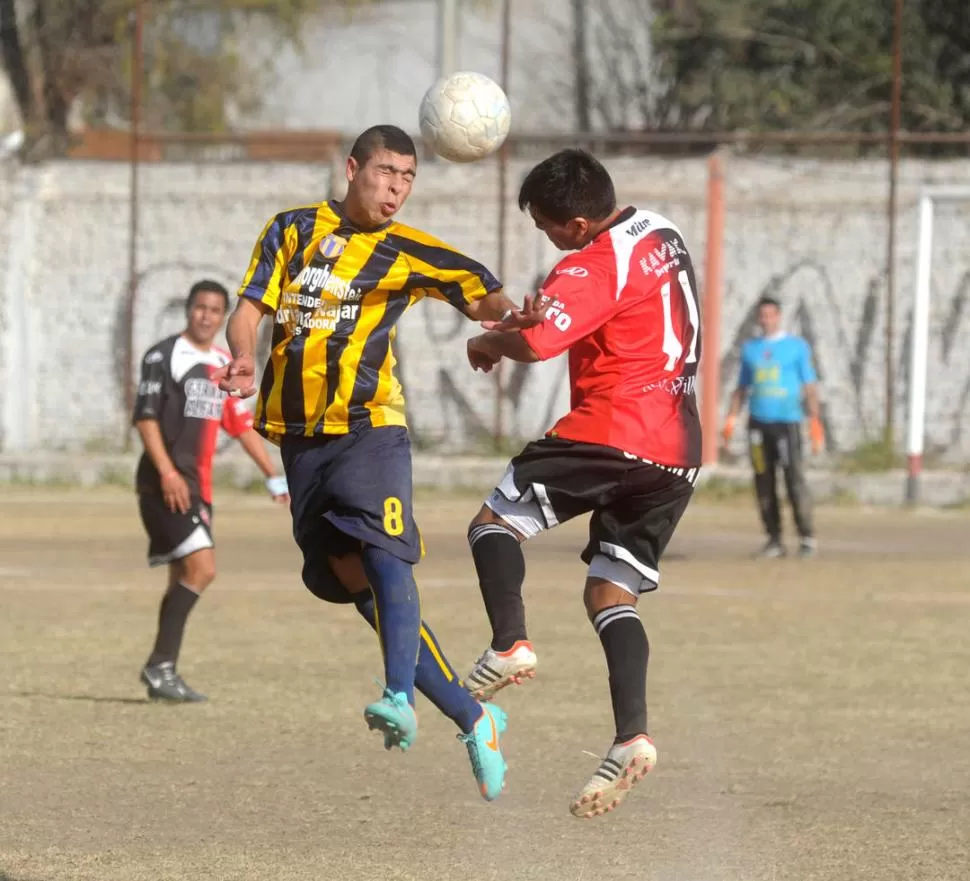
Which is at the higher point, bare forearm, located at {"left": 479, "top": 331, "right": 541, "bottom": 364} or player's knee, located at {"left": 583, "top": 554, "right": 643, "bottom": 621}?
bare forearm, located at {"left": 479, "top": 331, "right": 541, "bottom": 364}

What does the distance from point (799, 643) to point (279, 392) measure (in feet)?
18.1

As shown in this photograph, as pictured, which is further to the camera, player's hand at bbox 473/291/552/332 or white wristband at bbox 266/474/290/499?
white wristband at bbox 266/474/290/499

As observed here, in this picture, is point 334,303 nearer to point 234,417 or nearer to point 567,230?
point 567,230

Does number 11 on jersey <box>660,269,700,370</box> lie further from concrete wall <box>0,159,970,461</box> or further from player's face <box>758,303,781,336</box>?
concrete wall <box>0,159,970,461</box>

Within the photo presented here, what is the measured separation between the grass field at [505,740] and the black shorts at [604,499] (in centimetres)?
96

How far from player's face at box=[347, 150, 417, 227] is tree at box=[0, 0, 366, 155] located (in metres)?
20.3

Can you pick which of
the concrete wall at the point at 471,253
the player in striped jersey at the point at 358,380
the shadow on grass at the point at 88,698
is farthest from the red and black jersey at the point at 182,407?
the concrete wall at the point at 471,253

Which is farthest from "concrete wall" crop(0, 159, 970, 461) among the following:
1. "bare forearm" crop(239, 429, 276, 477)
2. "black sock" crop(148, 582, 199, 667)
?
"black sock" crop(148, 582, 199, 667)

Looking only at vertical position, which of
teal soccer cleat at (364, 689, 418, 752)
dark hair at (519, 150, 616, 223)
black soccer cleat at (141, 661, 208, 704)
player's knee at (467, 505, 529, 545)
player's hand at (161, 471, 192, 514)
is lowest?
black soccer cleat at (141, 661, 208, 704)

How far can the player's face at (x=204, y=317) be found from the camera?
9.02 metres

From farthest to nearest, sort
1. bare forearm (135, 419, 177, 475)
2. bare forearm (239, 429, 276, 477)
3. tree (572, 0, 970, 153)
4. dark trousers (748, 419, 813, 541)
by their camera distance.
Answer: tree (572, 0, 970, 153)
dark trousers (748, 419, 813, 541)
bare forearm (239, 429, 276, 477)
bare forearm (135, 419, 177, 475)

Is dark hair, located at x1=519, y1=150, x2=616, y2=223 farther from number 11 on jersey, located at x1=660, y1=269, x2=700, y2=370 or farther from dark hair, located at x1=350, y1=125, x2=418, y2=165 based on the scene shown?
dark hair, located at x1=350, y1=125, x2=418, y2=165

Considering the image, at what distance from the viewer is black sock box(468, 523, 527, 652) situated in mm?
6031

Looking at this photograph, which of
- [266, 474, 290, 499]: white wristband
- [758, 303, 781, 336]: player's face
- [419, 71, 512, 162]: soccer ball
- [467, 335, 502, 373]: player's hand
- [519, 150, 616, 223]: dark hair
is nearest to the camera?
[467, 335, 502, 373]: player's hand
